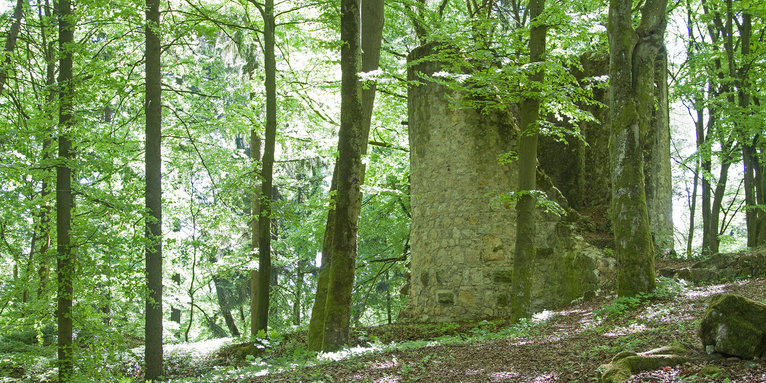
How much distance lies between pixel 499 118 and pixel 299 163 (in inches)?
266

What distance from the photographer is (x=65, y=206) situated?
7.30 meters

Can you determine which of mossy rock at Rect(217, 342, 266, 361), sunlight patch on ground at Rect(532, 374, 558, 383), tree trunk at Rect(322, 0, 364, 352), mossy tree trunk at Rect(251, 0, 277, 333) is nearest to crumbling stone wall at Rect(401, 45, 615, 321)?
mossy tree trunk at Rect(251, 0, 277, 333)

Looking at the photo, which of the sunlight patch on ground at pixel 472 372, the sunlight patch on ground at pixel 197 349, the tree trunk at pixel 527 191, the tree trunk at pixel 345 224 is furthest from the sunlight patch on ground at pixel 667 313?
the sunlight patch on ground at pixel 197 349

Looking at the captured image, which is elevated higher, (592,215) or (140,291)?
(592,215)

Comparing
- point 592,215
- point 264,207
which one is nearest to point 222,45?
point 264,207

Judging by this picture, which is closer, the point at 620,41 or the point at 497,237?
the point at 620,41

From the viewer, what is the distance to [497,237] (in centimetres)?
943

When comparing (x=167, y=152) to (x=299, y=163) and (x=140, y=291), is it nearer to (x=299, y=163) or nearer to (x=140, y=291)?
(x=299, y=163)

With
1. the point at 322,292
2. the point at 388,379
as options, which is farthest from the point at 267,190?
the point at 388,379

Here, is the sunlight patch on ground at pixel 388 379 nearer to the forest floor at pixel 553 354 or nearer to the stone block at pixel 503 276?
the forest floor at pixel 553 354

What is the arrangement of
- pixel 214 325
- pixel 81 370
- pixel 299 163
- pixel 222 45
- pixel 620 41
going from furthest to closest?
pixel 214 325, pixel 299 163, pixel 222 45, pixel 81 370, pixel 620 41

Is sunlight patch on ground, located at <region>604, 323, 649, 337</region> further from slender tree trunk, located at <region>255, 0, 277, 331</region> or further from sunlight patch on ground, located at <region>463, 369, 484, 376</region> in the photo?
slender tree trunk, located at <region>255, 0, 277, 331</region>

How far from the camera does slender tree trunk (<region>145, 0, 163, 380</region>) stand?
23.7 ft

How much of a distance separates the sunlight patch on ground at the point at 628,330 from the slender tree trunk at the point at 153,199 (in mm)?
5760
